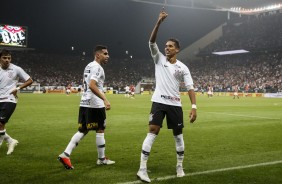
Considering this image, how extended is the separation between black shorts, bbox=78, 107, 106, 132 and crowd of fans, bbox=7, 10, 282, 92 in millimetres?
53145

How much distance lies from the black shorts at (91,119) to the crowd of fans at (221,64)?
53145 millimetres

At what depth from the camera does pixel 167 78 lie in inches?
249

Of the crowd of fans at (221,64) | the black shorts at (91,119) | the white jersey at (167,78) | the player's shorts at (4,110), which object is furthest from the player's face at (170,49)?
the crowd of fans at (221,64)

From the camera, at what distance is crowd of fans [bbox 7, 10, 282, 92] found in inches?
2512

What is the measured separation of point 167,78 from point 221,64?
69.9m

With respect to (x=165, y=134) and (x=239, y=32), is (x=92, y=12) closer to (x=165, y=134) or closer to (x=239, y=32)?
(x=239, y=32)

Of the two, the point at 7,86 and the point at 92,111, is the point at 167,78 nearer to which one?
the point at 92,111

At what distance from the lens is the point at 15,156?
7.82 meters

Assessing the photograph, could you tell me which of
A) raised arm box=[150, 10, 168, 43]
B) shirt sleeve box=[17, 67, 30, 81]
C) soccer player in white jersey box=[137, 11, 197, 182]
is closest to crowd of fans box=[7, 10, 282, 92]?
shirt sleeve box=[17, 67, 30, 81]

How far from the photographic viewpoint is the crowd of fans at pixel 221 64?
209 feet

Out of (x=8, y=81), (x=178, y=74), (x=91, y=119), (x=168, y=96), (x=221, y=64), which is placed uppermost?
(x=221, y=64)

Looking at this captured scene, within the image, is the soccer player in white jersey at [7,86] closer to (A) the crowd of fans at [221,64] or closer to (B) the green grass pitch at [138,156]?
(B) the green grass pitch at [138,156]

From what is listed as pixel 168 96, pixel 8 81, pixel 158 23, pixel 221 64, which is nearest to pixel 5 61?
pixel 8 81

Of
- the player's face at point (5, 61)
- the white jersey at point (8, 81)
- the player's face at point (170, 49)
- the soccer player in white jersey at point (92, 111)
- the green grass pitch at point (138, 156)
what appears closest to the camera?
the green grass pitch at point (138, 156)
